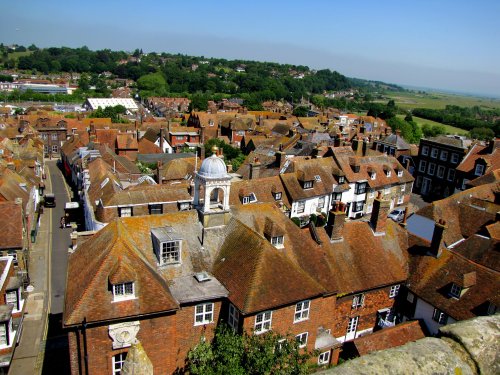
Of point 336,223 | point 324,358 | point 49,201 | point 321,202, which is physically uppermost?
point 336,223

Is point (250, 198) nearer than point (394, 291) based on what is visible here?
No

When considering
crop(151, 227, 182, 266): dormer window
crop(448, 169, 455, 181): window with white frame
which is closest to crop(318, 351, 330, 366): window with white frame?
crop(151, 227, 182, 266): dormer window

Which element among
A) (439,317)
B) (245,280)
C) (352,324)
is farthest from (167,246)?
(439,317)

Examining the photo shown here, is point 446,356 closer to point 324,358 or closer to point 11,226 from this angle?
point 324,358

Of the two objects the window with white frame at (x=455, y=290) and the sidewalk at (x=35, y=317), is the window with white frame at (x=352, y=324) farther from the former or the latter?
the sidewalk at (x=35, y=317)

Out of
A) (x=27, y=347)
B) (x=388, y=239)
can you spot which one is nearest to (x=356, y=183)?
(x=388, y=239)
